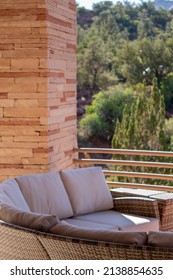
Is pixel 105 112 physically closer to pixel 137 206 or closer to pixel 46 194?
pixel 137 206

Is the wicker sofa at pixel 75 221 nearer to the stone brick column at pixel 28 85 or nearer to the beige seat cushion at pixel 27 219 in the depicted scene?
the beige seat cushion at pixel 27 219

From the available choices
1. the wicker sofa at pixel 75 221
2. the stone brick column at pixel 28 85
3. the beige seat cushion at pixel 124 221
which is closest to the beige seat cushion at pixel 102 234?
the wicker sofa at pixel 75 221

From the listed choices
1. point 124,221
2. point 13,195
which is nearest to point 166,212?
point 124,221

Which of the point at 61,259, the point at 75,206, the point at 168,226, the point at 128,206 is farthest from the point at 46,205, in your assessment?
the point at 61,259

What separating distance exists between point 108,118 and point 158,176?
10838 mm

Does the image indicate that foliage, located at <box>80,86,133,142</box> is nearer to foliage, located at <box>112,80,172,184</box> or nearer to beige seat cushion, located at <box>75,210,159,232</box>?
foliage, located at <box>112,80,172,184</box>

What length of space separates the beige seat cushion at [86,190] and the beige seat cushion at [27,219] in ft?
4.15

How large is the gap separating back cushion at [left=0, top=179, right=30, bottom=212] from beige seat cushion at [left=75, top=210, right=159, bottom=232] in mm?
627

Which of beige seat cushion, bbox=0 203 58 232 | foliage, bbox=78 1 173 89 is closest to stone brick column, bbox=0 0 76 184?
beige seat cushion, bbox=0 203 58 232

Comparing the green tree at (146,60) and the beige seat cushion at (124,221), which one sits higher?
the green tree at (146,60)

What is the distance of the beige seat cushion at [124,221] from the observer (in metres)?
4.26

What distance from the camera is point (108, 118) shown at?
54.9ft

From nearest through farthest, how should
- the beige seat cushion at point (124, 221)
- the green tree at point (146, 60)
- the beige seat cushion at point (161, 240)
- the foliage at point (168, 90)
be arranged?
the beige seat cushion at point (161, 240), the beige seat cushion at point (124, 221), the foliage at point (168, 90), the green tree at point (146, 60)

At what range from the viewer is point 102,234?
9.08 ft
